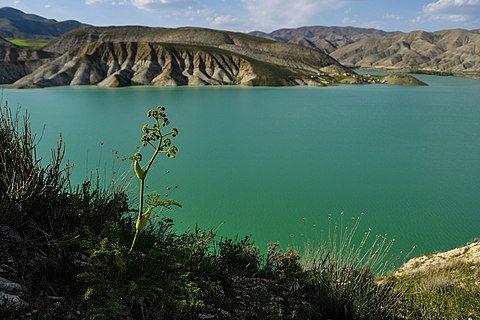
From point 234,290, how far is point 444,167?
19.4 metres

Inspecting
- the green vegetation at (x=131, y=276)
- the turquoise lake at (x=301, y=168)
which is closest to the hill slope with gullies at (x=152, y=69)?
the turquoise lake at (x=301, y=168)

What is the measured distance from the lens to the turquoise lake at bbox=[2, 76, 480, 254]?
12.1 metres

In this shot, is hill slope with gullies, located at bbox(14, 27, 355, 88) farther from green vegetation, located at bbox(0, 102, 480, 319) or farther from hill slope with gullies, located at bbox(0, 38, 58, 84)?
green vegetation, located at bbox(0, 102, 480, 319)

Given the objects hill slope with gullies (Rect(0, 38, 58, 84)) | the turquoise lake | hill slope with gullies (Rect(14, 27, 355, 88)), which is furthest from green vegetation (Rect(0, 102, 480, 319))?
hill slope with gullies (Rect(0, 38, 58, 84))

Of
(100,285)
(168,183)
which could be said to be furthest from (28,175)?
(168,183)

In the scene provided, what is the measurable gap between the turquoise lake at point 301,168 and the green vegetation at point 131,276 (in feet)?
2.96

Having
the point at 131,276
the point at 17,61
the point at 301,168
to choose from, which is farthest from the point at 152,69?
the point at 131,276

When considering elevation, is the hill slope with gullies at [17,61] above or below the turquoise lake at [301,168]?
above

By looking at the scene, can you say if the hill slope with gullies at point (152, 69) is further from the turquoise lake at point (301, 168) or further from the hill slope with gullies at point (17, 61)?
the turquoise lake at point (301, 168)

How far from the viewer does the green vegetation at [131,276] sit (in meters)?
2.98

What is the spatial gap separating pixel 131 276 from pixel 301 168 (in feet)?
53.8

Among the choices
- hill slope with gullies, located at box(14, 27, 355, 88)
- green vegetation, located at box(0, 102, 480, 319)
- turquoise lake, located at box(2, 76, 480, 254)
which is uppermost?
hill slope with gullies, located at box(14, 27, 355, 88)

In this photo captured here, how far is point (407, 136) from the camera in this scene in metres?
29.2

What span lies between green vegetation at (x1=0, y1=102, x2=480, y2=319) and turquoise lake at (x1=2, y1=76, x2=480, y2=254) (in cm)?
90
